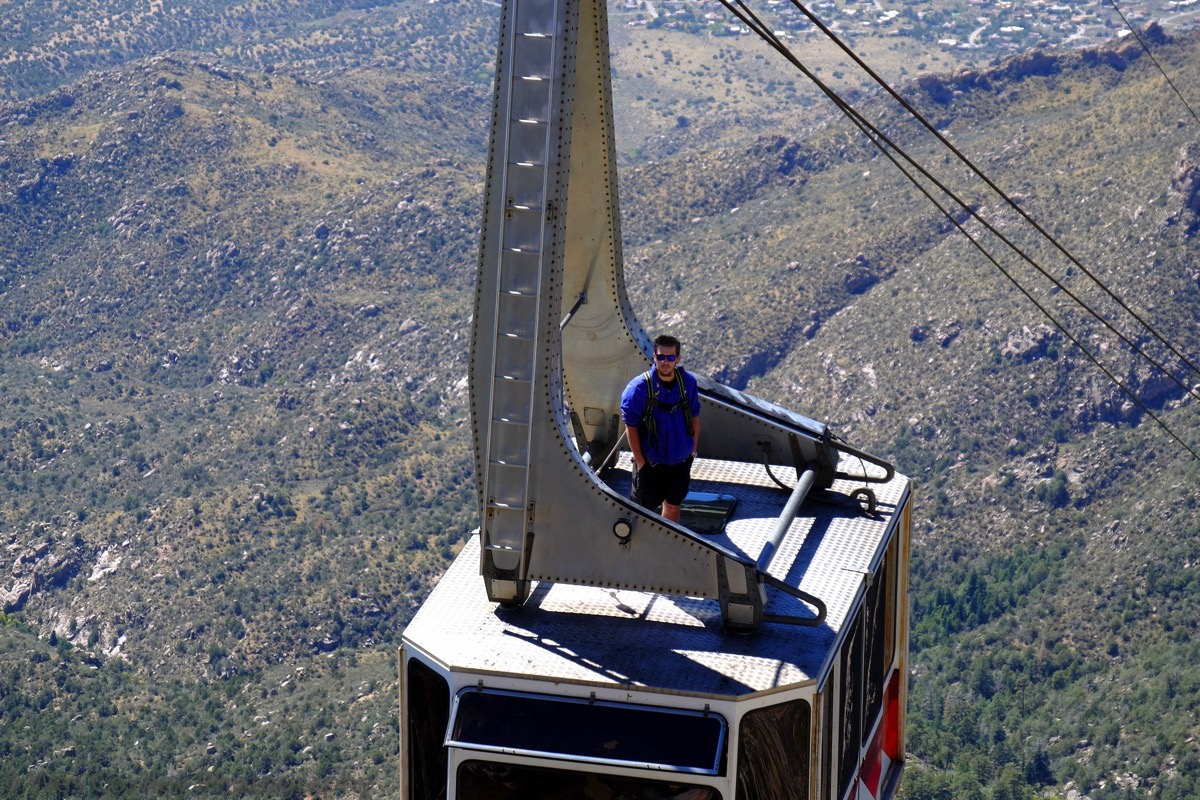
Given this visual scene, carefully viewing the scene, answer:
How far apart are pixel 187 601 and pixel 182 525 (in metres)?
4.70

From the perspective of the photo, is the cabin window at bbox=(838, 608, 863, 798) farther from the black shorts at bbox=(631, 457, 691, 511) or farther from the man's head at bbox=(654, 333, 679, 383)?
the man's head at bbox=(654, 333, 679, 383)

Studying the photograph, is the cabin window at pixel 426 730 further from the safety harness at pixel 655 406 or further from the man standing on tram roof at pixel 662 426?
the safety harness at pixel 655 406

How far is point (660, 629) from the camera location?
383 inches

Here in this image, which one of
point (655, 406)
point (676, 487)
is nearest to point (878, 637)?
point (676, 487)

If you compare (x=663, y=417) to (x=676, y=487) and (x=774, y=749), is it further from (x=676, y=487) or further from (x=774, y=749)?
(x=774, y=749)

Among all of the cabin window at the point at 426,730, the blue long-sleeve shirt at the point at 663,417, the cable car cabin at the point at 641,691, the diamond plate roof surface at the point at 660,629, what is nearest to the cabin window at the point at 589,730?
the cable car cabin at the point at 641,691

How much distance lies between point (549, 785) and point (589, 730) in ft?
1.78

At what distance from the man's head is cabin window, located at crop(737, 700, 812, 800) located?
7.63 ft

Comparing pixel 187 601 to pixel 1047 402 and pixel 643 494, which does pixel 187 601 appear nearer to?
pixel 1047 402

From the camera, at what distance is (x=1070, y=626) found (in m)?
56.4

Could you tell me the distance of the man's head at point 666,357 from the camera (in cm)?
1041

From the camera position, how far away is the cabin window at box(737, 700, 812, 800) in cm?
894

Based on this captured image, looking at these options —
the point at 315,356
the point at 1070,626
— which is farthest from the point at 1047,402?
the point at 315,356

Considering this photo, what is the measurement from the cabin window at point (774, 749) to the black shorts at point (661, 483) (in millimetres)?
2080
